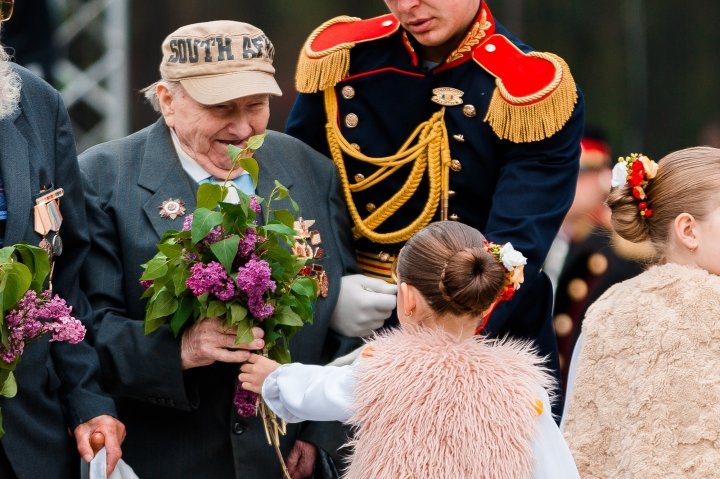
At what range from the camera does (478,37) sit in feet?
14.5

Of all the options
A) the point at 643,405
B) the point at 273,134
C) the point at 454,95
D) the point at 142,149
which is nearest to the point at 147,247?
the point at 142,149

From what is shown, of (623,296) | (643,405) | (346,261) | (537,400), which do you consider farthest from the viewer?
(346,261)

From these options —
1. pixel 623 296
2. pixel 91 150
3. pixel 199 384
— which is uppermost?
pixel 91 150

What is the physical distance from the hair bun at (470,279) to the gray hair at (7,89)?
121cm

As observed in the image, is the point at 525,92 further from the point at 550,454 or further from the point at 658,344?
the point at 550,454

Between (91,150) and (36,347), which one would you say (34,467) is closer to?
(36,347)

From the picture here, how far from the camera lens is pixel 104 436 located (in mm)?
3705

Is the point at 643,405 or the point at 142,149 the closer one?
the point at 643,405

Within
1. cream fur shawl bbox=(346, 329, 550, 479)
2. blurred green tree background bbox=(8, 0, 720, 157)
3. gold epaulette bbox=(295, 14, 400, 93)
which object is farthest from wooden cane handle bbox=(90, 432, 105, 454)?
blurred green tree background bbox=(8, 0, 720, 157)

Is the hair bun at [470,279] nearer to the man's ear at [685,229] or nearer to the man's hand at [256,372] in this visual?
the man's hand at [256,372]

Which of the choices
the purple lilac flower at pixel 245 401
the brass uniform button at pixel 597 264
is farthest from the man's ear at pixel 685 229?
the brass uniform button at pixel 597 264

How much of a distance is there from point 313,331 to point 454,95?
0.89m

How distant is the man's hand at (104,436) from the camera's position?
3.68 meters

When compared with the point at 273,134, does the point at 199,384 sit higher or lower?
lower
